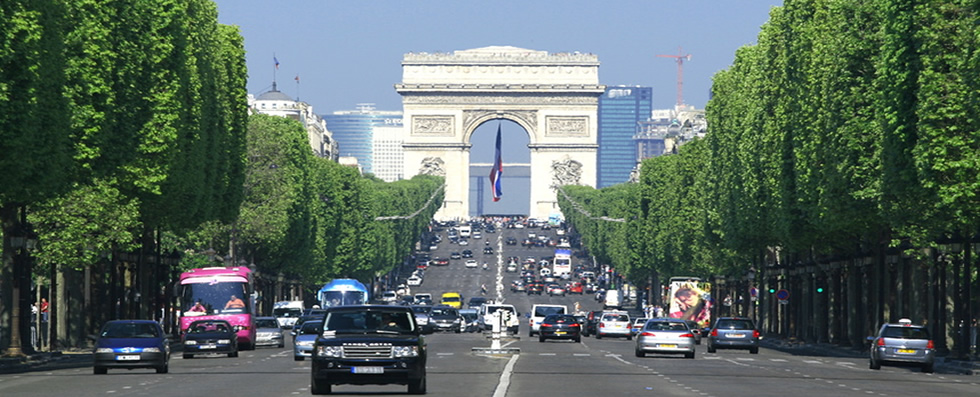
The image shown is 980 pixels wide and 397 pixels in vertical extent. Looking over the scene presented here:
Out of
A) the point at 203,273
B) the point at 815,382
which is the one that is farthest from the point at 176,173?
the point at 815,382

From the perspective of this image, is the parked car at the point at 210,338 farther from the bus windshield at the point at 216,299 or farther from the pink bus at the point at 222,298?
the bus windshield at the point at 216,299

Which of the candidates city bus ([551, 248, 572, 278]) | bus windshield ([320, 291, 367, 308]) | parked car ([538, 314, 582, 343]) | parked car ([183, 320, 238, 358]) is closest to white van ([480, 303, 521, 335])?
parked car ([538, 314, 582, 343])

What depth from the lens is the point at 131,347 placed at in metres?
46.3

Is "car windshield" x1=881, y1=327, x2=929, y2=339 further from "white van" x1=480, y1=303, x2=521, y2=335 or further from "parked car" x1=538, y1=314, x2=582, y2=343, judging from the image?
"white van" x1=480, y1=303, x2=521, y2=335

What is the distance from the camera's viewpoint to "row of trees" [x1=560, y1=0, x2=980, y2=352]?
5350cm

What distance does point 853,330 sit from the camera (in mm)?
77562

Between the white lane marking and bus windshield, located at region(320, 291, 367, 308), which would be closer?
the white lane marking

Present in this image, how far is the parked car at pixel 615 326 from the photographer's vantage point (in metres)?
94.4

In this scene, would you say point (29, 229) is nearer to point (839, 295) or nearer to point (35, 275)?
point (35, 275)

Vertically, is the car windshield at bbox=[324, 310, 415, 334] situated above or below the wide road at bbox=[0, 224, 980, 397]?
above

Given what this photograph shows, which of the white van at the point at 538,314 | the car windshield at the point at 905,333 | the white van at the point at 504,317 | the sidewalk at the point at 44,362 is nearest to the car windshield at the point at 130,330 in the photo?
the sidewalk at the point at 44,362

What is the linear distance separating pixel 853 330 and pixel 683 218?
41894 mm

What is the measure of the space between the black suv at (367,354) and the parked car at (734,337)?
3861cm

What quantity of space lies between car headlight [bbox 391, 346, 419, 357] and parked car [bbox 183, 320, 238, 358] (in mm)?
28600
